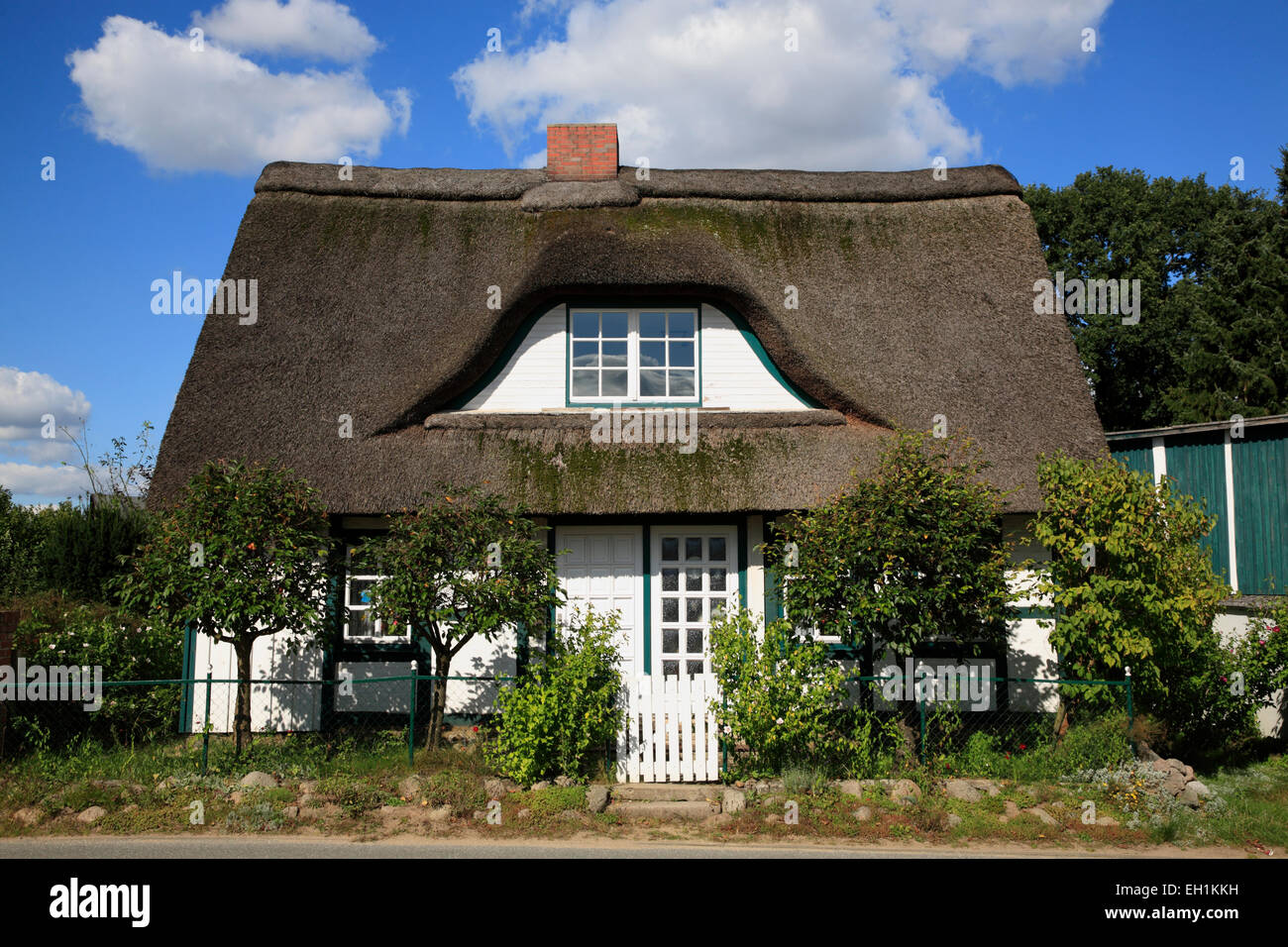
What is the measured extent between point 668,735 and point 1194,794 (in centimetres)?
457

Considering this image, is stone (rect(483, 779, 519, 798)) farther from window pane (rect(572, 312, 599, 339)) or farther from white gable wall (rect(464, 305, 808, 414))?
window pane (rect(572, 312, 599, 339))

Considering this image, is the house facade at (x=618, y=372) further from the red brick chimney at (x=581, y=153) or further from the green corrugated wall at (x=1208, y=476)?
the green corrugated wall at (x=1208, y=476)

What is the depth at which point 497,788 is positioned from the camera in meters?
7.62

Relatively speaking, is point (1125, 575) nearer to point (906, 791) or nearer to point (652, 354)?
point (906, 791)

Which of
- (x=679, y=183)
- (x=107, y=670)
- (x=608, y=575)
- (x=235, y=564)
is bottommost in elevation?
(x=107, y=670)

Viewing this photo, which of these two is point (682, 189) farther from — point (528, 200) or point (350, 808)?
point (350, 808)

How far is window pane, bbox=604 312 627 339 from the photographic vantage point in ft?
36.8

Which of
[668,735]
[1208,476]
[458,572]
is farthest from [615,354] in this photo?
[1208,476]

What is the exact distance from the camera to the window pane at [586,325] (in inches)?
440

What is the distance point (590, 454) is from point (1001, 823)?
5.44m

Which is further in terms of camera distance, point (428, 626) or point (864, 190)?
point (864, 190)

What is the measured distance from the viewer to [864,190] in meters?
12.6

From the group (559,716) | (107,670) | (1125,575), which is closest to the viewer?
(559,716)

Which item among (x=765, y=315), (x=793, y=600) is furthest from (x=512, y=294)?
(x=793, y=600)
